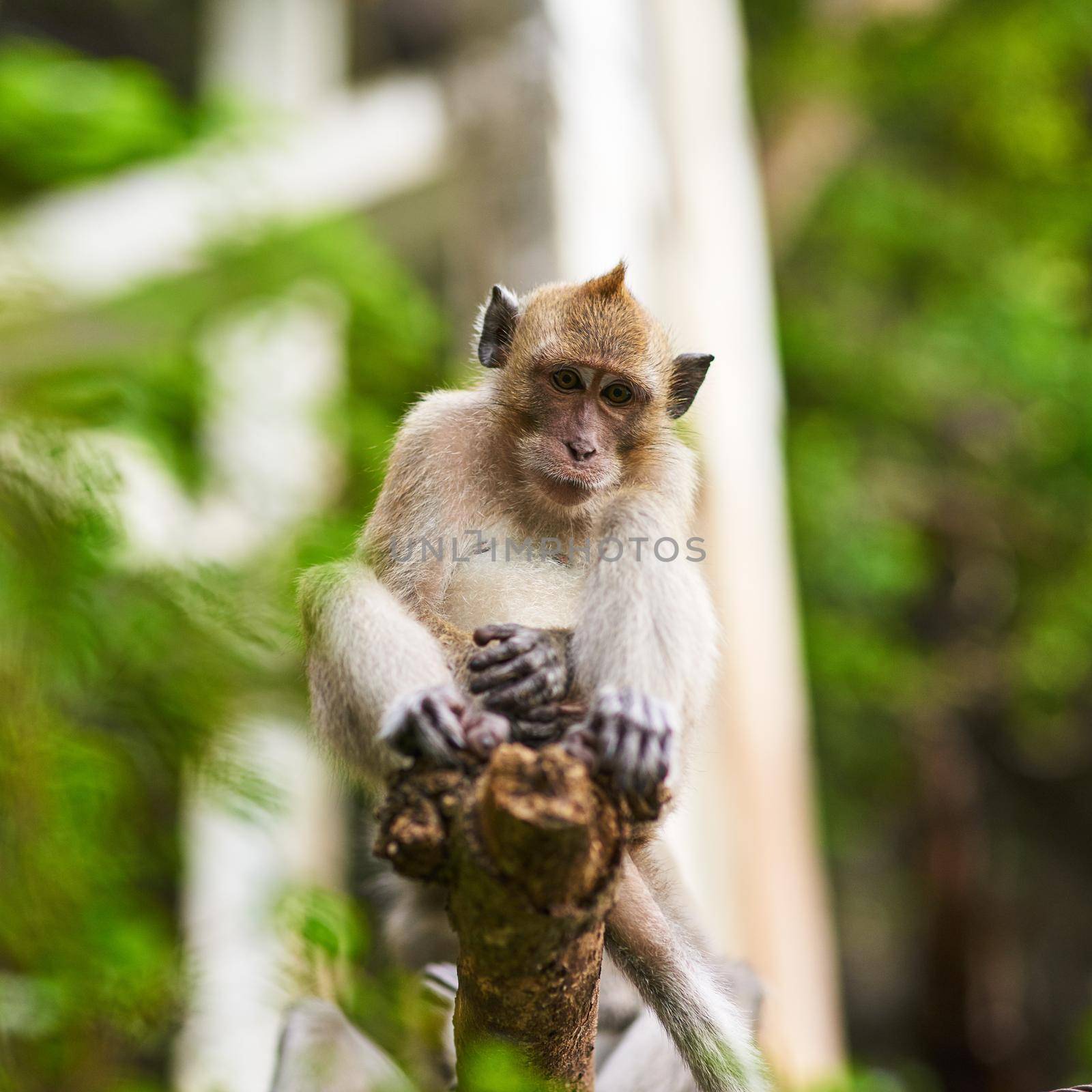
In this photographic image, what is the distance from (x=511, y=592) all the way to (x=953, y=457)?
9355 millimetres

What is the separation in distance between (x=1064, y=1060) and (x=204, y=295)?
10.6 meters

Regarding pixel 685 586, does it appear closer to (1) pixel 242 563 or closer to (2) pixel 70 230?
(1) pixel 242 563

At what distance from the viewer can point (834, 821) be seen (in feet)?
39.5

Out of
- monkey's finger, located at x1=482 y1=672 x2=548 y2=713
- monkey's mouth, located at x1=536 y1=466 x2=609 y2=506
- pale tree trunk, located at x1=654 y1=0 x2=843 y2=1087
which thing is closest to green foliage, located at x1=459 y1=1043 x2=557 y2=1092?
monkey's finger, located at x1=482 y1=672 x2=548 y2=713

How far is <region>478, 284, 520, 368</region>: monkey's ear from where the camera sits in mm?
3041

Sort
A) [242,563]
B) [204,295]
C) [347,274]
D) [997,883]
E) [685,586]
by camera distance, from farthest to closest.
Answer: [997,883]
[204,295]
[347,274]
[242,563]
[685,586]

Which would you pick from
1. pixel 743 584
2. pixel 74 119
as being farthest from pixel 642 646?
pixel 74 119

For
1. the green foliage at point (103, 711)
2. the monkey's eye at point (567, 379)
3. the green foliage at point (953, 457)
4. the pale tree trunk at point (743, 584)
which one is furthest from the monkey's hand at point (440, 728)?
the green foliage at point (953, 457)

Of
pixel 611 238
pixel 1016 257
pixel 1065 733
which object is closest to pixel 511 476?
pixel 611 238

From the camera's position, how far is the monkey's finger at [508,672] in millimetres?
2164

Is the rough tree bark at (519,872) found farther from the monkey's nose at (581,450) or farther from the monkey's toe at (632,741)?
the monkey's nose at (581,450)

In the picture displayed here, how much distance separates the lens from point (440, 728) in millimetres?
2064

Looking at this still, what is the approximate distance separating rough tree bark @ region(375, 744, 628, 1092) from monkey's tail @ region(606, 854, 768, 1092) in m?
0.34

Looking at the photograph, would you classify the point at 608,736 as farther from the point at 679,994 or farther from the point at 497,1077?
the point at 679,994
